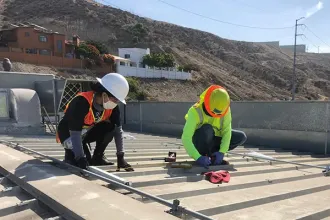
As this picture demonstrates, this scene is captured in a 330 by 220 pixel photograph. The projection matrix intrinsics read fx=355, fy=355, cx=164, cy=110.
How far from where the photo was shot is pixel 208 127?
178 inches

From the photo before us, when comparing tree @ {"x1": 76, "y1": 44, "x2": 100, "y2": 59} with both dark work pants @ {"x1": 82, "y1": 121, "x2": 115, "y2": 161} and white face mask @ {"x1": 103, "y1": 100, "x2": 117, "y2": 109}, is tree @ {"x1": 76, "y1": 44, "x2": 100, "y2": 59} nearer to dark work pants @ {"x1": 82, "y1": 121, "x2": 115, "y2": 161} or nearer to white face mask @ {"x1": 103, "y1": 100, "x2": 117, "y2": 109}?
dark work pants @ {"x1": 82, "y1": 121, "x2": 115, "y2": 161}

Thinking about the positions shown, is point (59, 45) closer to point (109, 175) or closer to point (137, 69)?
point (137, 69)

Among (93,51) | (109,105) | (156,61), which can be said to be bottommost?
(109,105)

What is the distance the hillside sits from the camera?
66562mm

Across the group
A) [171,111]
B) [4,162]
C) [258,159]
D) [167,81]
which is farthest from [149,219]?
[167,81]

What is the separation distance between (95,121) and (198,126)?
4.29ft

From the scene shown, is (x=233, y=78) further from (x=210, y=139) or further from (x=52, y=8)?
(x=210, y=139)

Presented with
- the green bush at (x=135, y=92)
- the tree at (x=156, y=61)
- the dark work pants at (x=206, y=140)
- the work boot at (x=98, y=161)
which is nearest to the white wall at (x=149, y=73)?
the tree at (x=156, y=61)

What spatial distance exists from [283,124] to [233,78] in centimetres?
6169

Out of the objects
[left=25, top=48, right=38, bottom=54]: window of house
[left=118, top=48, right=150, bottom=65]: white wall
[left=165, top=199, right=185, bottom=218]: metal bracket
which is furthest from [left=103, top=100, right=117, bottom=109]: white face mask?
[left=118, top=48, right=150, bottom=65]: white wall

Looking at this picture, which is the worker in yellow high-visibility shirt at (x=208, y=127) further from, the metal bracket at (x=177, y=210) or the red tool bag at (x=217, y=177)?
the metal bracket at (x=177, y=210)

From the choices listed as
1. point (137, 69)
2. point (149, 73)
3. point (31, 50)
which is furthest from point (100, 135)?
point (149, 73)

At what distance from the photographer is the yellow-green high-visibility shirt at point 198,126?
4.41 meters

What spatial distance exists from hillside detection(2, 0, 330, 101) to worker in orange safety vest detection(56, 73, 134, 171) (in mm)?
48500
